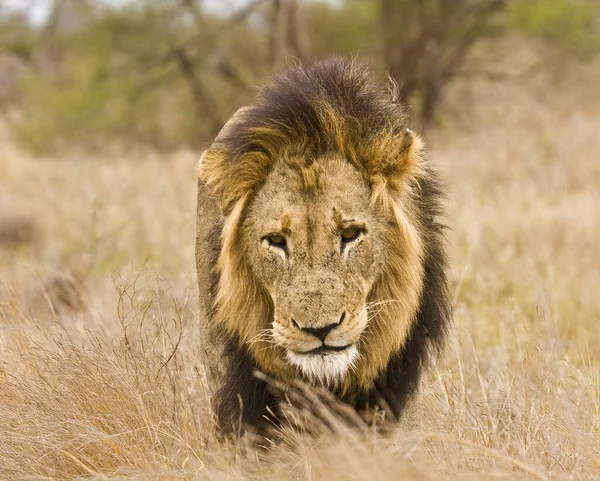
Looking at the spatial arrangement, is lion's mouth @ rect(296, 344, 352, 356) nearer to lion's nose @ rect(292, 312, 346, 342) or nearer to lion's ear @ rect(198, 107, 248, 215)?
lion's nose @ rect(292, 312, 346, 342)

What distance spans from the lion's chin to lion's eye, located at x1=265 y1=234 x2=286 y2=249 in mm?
403

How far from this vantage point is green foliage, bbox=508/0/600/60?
17641 mm

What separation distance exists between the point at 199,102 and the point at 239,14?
285cm

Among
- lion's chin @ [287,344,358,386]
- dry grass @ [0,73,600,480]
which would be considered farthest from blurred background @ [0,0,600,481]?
lion's chin @ [287,344,358,386]

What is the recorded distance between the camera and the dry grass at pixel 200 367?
3201 millimetres

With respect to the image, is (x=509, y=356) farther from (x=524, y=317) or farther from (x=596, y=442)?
(x=596, y=442)

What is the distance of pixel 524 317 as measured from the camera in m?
6.54

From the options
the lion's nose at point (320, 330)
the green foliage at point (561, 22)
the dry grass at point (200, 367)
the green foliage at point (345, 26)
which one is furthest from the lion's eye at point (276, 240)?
the green foliage at point (345, 26)

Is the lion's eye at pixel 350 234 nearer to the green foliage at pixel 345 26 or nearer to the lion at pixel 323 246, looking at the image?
the lion at pixel 323 246

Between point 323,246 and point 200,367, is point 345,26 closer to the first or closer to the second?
point 200,367

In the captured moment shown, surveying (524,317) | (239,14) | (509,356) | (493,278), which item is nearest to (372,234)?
(509,356)

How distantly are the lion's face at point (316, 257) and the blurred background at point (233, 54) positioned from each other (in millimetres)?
13780

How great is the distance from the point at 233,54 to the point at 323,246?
1674 centimetres

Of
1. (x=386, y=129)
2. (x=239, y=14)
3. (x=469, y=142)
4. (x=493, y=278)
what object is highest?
(x=239, y=14)
